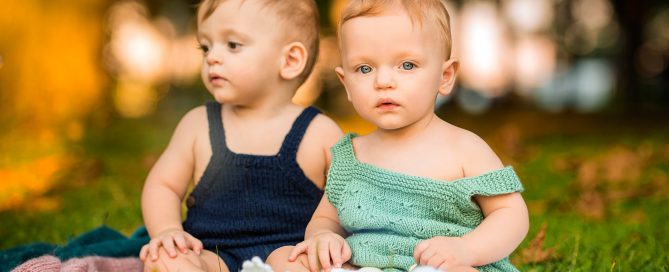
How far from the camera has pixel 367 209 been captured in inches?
93.3

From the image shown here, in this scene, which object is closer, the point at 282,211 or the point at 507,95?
the point at 282,211

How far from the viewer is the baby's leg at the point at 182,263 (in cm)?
251

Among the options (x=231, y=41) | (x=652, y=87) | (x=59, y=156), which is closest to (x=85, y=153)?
(x=59, y=156)

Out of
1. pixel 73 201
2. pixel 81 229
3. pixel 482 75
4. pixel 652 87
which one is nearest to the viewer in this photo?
pixel 81 229

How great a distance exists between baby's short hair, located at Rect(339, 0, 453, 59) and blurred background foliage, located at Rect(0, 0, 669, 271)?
99 centimetres

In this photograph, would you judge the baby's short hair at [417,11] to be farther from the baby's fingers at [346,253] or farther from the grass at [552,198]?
the grass at [552,198]

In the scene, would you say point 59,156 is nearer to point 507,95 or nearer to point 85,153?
point 85,153

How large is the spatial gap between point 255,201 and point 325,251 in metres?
0.58

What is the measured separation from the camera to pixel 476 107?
14852 mm

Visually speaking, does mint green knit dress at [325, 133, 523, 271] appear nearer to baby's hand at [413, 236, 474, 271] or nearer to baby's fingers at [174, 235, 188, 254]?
baby's hand at [413, 236, 474, 271]

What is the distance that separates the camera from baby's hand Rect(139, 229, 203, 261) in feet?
8.43

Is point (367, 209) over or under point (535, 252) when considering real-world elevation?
over

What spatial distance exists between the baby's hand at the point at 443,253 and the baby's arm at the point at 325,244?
240 mm

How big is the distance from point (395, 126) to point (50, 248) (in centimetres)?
160
